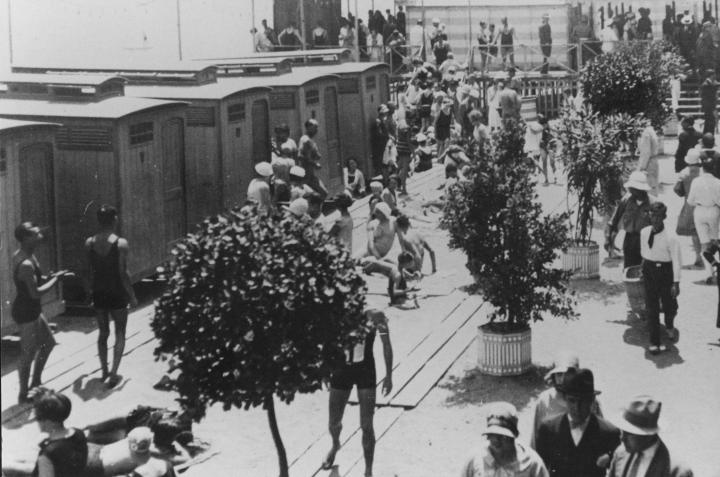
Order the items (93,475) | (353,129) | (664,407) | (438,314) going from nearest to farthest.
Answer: (93,475) < (664,407) < (438,314) < (353,129)

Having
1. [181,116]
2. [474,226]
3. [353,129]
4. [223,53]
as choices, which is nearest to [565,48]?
[223,53]

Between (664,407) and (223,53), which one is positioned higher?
(223,53)

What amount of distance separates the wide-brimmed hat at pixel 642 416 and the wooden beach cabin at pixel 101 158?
8.71 m

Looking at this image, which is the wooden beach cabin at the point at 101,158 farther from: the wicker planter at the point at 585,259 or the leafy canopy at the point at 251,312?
the leafy canopy at the point at 251,312

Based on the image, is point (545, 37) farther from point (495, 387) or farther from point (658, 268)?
point (495, 387)

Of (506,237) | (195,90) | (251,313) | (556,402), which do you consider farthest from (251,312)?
(195,90)

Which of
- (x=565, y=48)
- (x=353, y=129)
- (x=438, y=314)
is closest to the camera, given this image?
(x=438, y=314)

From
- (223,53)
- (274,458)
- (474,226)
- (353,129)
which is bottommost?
(274,458)

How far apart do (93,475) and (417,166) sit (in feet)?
60.6

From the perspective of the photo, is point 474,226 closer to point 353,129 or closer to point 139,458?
point 139,458

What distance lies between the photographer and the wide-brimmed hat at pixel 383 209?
14.4 m

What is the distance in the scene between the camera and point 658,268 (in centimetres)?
1157

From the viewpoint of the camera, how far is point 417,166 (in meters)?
25.2

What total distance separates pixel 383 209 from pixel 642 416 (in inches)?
334
